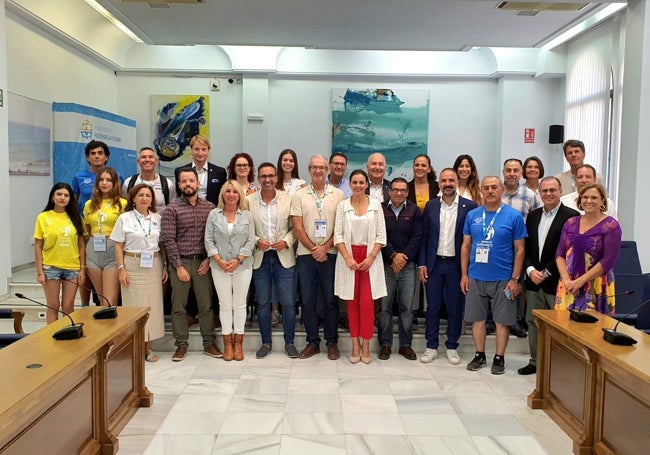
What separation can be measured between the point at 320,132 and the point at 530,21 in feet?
13.1

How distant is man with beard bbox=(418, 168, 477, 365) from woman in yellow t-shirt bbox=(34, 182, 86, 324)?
2888mm

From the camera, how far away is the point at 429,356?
430 centimetres

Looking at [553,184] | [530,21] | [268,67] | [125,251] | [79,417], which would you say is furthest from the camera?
[268,67]

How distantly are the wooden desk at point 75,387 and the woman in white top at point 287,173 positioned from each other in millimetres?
1798

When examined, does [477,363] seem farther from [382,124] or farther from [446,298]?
[382,124]

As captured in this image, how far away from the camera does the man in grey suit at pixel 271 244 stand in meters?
4.27

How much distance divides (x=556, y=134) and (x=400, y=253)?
215 inches

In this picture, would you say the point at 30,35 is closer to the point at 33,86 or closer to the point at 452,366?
the point at 33,86

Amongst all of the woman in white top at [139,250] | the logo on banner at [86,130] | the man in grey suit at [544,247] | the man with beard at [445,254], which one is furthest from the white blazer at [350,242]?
the logo on banner at [86,130]

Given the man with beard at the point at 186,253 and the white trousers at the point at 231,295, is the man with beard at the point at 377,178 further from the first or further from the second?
the man with beard at the point at 186,253

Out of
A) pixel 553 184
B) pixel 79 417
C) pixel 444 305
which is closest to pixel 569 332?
pixel 553 184

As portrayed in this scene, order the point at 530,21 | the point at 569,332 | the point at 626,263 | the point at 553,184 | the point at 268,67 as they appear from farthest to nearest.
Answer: the point at 268,67, the point at 530,21, the point at 626,263, the point at 553,184, the point at 569,332

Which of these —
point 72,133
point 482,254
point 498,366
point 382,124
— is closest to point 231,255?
point 482,254

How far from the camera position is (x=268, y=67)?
336 inches
